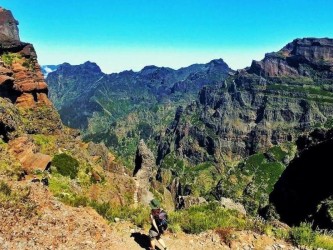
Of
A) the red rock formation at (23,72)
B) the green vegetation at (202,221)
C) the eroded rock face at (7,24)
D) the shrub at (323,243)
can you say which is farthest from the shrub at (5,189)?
the eroded rock face at (7,24)

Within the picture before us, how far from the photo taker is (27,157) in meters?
41.2

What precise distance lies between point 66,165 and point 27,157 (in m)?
15.6

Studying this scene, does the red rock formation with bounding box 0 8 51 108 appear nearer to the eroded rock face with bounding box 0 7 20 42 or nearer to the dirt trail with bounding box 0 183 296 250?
the eroded rock face with bounding box 0 7 20 42

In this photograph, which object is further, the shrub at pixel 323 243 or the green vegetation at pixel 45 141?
the green vegetation at pixel 45 141

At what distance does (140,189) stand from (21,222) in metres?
46.1

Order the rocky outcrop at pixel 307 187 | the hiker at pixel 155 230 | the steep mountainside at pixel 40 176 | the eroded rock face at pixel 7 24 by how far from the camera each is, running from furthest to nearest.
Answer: the eroded rock face at pixel 7 24
the rocky outcrop at pixel 307 187
the hiker at pixel 155 230
the steep mountainside at pixel 40 176

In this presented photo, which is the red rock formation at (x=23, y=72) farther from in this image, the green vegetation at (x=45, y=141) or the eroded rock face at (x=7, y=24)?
the eroded rock face at (x=7, y=24)

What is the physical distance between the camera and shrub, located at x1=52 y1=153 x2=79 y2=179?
5414cm

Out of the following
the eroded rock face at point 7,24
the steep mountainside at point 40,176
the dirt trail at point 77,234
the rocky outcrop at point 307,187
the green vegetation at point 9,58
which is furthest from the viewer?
the eroded rock face at point 7,24

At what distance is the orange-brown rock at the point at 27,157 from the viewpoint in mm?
39753

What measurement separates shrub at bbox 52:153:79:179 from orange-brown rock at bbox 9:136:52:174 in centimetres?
1039

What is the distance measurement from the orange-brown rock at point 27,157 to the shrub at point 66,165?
1039cm

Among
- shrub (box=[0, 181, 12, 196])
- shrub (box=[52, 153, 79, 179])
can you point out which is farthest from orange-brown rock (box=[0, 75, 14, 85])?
shrub (box=[0, 181, 12, 196])

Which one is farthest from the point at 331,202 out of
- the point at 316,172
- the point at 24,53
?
the point at 24,53
